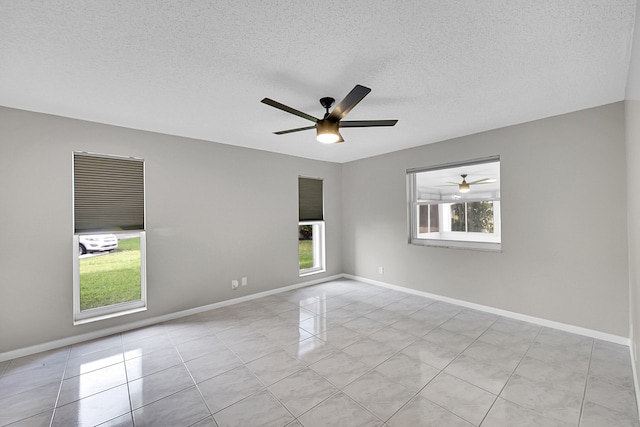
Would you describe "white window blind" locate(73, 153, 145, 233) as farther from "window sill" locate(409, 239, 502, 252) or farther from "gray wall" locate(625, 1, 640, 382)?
"gray wall" locate(625, 1, 640, 382)

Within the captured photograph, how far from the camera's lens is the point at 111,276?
14.7 ft

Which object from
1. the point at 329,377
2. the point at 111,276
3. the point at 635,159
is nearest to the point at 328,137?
the point at 329,377

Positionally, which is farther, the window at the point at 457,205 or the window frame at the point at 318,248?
the window frame at the point at 318,248

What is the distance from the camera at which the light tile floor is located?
187 centimetres

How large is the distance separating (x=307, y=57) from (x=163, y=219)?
2894 mm

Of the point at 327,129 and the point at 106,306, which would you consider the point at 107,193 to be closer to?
the point at 106,306

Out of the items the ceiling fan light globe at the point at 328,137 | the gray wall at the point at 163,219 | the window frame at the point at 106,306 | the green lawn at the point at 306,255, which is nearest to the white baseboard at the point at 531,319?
the green lawn at the point at 306,255

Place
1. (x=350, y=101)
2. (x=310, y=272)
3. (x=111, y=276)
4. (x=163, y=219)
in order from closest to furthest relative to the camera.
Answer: (x=350, y=101)
(x=163, y=219)
(x=111, y=276)
(x=310, y=272)

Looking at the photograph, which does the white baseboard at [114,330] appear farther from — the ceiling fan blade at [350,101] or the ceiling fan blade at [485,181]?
the ceiling fan blade at [485,181]

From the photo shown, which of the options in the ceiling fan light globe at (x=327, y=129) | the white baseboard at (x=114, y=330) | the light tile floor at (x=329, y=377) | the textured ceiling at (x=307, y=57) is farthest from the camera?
the white baseboard at (x=114, y=330)

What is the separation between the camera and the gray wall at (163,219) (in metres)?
2.73

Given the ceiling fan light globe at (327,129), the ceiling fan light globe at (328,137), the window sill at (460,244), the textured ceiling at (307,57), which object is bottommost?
the window sill at (460,244)

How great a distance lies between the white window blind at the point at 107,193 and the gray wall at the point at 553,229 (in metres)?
4.20

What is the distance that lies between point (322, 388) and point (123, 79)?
302 centimetres
